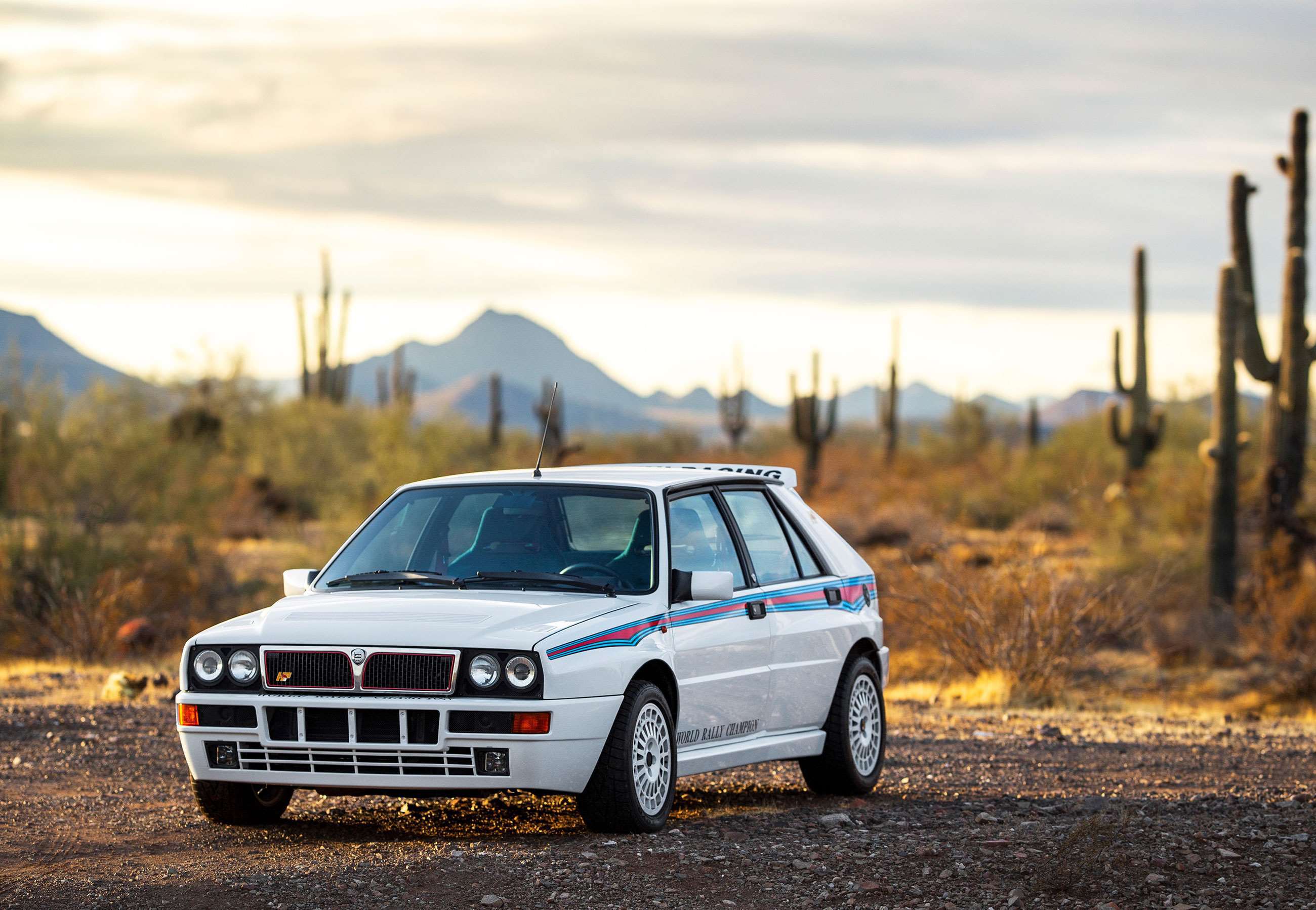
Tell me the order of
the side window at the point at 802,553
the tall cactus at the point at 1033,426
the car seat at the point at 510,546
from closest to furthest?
the car seat at the point at 510,546 < the side window at the point at 802,553 < the tall cactus at the point at 1033,426

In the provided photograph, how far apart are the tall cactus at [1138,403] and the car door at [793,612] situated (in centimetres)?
2563

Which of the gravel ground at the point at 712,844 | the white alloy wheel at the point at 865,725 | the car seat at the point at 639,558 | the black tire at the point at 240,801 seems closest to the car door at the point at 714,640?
the car seat at the point at 639,558

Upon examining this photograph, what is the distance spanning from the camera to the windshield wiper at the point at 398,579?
26.5ft

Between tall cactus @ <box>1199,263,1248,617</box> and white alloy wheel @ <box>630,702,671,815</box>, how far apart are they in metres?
19.1

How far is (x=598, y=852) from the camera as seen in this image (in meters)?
7.07

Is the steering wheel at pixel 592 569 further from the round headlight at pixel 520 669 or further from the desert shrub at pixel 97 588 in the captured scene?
the desert shrub at pixel 97 588

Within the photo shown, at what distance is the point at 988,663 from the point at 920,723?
342cm

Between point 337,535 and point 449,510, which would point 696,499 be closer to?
point 449,510

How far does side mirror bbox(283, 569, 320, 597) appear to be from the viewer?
27.7 feet

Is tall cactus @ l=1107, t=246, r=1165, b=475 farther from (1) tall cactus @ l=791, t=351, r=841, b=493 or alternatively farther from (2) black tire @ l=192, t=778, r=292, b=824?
(2) black tire @ l=192, t=778, r=292, b=824

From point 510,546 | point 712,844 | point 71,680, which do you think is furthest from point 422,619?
point 71,680

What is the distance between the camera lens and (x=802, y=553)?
31.3ft

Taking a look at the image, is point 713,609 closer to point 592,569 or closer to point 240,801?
point 592,569

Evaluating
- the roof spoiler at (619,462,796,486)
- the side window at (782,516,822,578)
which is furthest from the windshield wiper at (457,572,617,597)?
the side window at (782,516,822,578)
